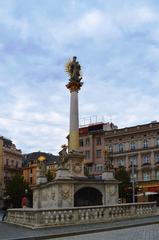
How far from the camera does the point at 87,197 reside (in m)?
29.0

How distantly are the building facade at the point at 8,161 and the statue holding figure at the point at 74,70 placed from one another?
58828 mm

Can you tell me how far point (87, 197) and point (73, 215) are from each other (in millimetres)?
8734

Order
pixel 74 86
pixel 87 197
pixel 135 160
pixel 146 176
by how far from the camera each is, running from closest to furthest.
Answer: pixel 87 197, pixel 74 86, pixel 146 176, pixel 135 160

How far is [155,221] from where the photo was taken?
21.1 metres

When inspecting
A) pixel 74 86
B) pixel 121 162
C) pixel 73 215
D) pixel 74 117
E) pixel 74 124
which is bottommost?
pixel 73 215

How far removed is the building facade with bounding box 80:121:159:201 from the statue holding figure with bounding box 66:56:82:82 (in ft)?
116

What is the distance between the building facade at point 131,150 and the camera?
70625 millimetres

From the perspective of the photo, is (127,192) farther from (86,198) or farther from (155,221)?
(155,221)

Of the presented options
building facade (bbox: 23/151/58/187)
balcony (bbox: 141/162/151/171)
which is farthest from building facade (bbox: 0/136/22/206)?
balcony (bbox: 141/162/151/171)

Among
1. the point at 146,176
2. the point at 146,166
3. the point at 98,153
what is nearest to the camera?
the point at 146,176

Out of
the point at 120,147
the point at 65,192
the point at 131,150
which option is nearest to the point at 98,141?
the point at 120,147

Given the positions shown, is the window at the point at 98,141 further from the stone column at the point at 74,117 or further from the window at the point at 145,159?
the stone column at the point at 74,117

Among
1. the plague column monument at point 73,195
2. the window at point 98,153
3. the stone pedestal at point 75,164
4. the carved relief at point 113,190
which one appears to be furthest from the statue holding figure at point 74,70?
the window at point 98,153

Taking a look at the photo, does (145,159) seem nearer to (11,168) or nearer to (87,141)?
(87,141)
